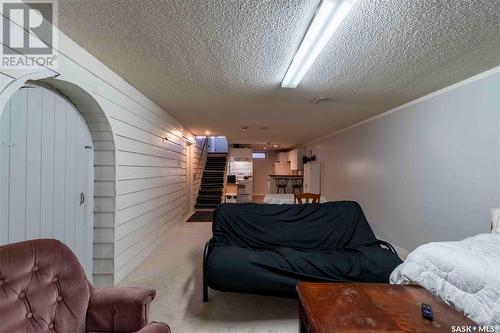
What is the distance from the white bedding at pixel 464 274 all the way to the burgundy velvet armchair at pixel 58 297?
1.70m

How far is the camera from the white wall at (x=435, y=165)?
2.39 metres

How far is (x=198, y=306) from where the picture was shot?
7.14 ft

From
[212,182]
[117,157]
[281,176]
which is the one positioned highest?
[117,157]

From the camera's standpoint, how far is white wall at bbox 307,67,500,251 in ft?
7.85

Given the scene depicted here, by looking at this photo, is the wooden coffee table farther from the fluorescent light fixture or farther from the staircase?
the staircase

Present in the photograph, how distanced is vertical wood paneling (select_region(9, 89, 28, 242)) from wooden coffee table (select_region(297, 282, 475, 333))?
2010 millimetres

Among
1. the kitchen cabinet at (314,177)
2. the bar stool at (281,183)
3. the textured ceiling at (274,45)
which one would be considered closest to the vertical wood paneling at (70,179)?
the textured ceiling at (274,45)

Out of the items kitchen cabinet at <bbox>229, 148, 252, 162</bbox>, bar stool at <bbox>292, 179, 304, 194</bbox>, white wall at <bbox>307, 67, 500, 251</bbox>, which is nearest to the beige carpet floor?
white wall at <bbox>307, 67, 500, 251</bbox>

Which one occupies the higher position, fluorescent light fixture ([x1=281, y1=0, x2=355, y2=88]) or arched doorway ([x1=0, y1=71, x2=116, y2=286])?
fluorescent light fixture ([x1=281, y1=0, x2=355, y2=88])

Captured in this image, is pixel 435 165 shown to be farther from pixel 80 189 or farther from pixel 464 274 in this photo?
pixel 80 189

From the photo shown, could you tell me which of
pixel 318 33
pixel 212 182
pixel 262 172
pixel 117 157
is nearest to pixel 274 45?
pixel 318 33

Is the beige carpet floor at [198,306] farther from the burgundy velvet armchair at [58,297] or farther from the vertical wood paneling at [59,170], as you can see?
the vertical wood paneling at [59,170]

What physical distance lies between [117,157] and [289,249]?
2126 mm

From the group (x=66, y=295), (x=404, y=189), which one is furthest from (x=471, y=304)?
(x=404, y=189)
